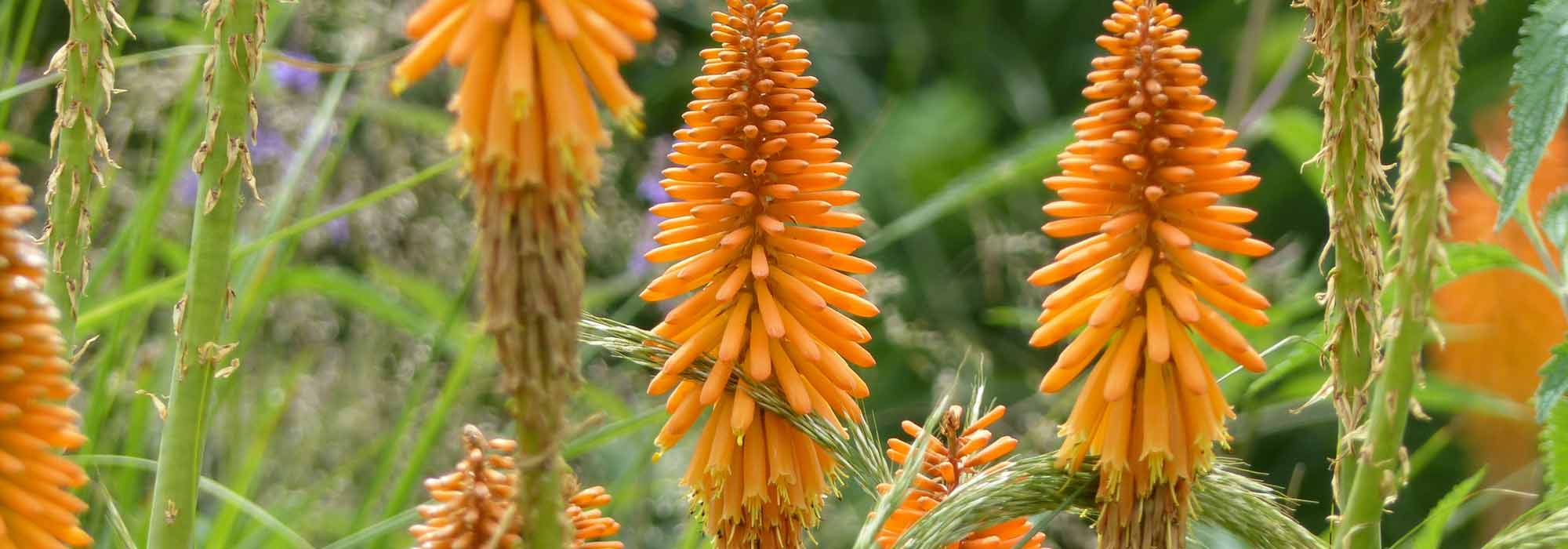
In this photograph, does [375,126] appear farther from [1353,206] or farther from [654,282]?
[1353,206]

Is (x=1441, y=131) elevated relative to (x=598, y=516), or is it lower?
elevated

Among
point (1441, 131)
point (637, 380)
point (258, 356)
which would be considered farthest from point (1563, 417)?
point (258, 356)

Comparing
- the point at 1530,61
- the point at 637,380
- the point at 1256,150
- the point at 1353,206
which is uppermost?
the point at 1530,61

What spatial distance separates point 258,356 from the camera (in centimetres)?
392

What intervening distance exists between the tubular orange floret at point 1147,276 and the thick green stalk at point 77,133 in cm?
71

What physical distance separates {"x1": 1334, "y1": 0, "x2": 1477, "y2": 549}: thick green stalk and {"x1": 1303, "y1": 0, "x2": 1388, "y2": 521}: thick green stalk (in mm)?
56

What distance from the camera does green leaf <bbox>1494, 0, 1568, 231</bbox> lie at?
95 cm

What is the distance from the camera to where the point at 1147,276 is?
1.13 meters

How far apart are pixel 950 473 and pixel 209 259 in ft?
1.91

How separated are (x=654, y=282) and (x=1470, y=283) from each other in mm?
1834

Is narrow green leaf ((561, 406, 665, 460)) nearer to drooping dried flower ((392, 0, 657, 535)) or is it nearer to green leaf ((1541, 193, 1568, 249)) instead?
drooping dried flower ((392, 0, 657, 535))

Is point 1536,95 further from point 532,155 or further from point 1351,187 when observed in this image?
point 532,155

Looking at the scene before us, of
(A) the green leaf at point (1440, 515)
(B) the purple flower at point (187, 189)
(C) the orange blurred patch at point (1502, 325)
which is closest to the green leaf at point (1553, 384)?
(A) the green leaf at point (1440, 515)

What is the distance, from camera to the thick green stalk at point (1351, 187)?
3.46 feet
